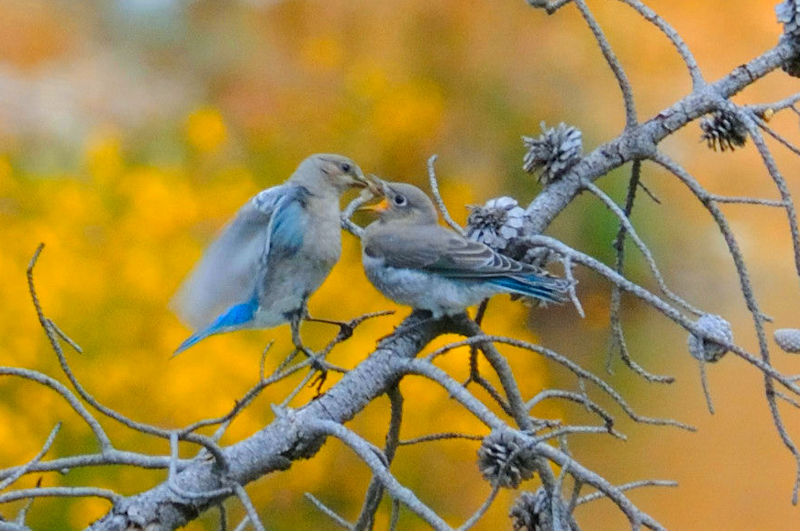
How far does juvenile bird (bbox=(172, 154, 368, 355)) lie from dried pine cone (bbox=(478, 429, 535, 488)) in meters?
0.27

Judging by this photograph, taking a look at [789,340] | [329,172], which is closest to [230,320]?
[329,172]

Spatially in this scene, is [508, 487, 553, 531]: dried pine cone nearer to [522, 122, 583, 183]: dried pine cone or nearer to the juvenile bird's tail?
the juvenile bird's tail

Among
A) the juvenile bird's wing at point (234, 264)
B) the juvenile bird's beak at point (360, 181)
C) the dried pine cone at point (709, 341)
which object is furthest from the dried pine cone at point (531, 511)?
the juvenile bird's beak at point (360, 181)

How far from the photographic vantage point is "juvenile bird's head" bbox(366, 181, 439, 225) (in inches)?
44.2

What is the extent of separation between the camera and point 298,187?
2.83ft

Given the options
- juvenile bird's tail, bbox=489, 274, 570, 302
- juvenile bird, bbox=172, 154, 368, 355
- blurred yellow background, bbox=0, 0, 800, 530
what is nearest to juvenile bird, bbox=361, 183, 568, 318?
juvenile bird's tail, bbox=489, 274, 570, 302

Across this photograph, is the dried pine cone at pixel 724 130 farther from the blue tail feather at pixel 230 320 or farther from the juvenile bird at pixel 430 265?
the blue tail feather at pixel 230 320

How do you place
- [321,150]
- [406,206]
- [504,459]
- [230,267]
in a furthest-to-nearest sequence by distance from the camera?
[321,150]
[406,206]
[230,267]
[504,459]

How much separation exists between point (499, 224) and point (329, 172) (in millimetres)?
204

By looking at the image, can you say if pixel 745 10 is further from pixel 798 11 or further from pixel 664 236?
pixel 798 11

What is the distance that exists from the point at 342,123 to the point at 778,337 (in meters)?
1.05

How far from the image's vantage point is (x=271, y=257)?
86 centimetres

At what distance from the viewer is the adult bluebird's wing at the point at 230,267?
78 centimetres

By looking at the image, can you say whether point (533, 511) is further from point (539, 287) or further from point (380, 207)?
point (380, 207)
